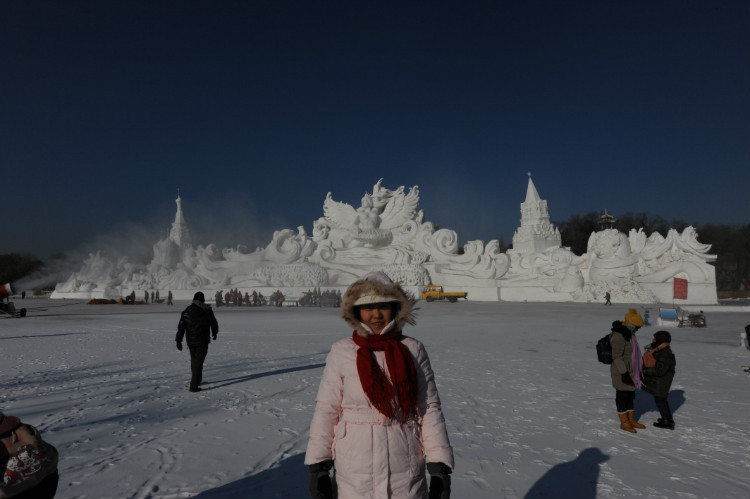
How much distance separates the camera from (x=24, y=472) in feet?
6.34

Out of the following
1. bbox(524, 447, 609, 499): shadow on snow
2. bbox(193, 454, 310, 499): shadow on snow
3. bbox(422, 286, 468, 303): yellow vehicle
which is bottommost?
bbox(524, 447, 609, 499): shadow on snow

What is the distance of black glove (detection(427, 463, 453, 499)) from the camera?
2090mm

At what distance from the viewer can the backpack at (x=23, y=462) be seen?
190cm

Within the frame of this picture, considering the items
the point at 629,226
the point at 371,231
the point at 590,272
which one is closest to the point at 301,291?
the point at 371,231

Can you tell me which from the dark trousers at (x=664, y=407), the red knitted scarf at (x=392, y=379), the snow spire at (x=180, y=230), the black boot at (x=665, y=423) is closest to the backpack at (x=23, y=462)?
the red knitted scarf at (x=392, y=379)

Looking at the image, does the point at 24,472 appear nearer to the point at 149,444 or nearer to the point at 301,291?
the point at 149,444

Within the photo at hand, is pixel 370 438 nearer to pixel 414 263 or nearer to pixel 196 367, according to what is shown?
pixel 196 367

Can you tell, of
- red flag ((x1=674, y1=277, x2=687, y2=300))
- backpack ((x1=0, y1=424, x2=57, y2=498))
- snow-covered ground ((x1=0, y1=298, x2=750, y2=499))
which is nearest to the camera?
backpack ((x1=0, y1=424, x2=57, y2=498))

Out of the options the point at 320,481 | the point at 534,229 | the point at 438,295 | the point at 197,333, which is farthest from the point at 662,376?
the point at 534,229

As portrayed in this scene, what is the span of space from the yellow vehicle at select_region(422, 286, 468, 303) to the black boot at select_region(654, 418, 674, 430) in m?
26.9

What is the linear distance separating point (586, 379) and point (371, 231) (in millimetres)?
32235

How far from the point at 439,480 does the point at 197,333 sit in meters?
5.21

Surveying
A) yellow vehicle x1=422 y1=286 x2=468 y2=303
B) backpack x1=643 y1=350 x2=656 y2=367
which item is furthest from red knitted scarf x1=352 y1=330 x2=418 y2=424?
yellow vehicle x1=422 y1=286 x2=468 y2=303

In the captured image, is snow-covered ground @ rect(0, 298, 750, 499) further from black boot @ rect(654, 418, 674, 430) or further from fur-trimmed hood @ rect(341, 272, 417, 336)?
fur-trimmed hood @ rect(341, 272, 417, 336)
